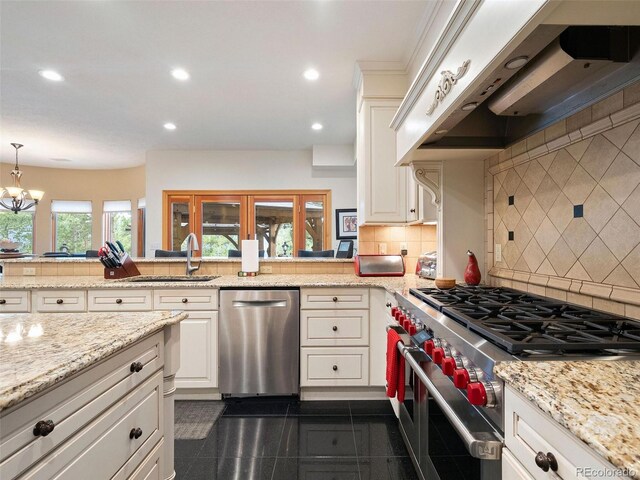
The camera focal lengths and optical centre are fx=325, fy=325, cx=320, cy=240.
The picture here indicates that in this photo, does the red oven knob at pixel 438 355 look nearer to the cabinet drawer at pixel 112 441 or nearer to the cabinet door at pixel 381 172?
the cabinet drawer at pixel 112 441

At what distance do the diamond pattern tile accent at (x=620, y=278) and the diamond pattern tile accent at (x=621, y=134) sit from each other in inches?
16.3

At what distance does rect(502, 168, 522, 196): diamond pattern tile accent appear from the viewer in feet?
5.74

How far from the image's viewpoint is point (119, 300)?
7.70ft

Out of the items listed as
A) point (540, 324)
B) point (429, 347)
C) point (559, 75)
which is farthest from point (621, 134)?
point (429, 347)

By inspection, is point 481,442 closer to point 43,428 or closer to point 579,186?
point 43,428

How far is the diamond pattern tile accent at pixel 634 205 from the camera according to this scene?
106 cm

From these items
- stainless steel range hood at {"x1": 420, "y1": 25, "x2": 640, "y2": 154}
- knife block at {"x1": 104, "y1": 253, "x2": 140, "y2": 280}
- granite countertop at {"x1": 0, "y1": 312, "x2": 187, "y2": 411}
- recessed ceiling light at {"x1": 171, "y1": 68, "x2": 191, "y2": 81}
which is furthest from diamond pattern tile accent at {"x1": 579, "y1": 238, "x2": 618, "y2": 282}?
recessed ceiling light at {"x1": 171, "y1": 68, "x2": 191, "y2": 81}

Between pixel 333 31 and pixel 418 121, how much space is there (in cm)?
134

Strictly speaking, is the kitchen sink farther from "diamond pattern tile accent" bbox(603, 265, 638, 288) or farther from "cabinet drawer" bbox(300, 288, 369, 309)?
"diamond pattern tile accent" bbox(603, 265, 638, 288)

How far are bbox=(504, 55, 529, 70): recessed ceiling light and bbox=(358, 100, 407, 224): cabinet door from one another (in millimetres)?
1746

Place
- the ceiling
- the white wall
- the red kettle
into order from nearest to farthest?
the red kettle, the ceiling, the white wall

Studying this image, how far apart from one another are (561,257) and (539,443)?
107 cm

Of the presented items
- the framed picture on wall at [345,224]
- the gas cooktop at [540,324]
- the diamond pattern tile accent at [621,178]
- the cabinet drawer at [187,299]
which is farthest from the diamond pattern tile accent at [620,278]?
the framed picture on wall at [345,224]

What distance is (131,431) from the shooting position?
40.1 inches
